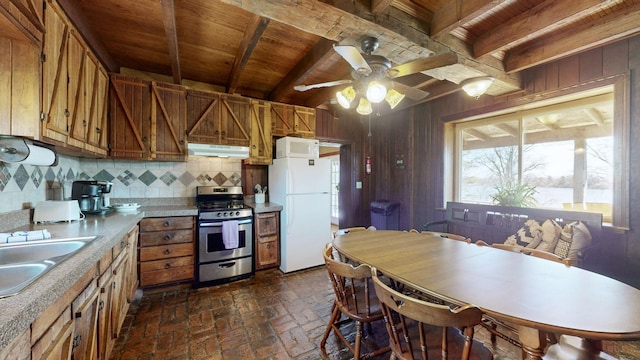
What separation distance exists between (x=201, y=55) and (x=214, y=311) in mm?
2800

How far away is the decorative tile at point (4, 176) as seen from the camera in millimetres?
1542

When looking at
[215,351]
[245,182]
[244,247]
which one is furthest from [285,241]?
[215,351]

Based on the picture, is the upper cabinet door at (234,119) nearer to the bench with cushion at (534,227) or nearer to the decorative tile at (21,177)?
the decorative tile at (21,177)

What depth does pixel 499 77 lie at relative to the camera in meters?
2.59

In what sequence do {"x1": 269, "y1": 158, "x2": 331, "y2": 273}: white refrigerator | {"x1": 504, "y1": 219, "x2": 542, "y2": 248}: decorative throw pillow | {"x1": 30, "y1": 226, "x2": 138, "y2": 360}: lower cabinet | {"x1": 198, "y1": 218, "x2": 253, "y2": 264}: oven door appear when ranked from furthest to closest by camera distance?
{"x1": 269, "y1": 158, "x2": 331, "y2": 273}: white refrigerator
{"x1": 198, "y1": 218, "x2": 253, "y2": 264}: oven door
{"x1": 504, "y1": 219, "x2": 542, "y2": 248}: decorative throw pillow
{"x1": 30, "y1": 226, "x2": 138, "y2": 360}: lower cabinet

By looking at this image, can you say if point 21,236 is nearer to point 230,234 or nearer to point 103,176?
point 230,234

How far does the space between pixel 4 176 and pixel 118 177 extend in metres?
1.59

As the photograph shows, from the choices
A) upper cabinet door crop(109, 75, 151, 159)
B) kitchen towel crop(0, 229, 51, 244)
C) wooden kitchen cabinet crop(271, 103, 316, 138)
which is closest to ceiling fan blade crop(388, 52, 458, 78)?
wooden kitchen cabinet crop(271, 103, 316, 138)

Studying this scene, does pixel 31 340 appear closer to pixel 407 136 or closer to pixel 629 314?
pixel 629 314

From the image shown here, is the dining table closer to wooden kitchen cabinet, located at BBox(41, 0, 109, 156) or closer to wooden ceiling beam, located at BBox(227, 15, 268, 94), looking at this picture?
wooden ceiling beam, located at BBox(227, 15, 268, 94)

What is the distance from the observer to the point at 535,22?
6.15ft

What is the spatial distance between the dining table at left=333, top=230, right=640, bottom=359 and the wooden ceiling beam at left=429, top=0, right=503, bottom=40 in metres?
1.68

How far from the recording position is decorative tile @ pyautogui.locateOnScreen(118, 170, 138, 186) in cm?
309

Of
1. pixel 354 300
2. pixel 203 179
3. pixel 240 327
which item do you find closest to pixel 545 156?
pixel 354 300
